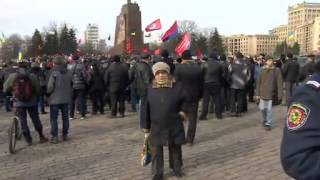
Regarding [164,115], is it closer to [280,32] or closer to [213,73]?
[213,73]

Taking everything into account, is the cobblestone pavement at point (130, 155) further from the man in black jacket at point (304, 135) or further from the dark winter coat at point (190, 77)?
the man in black jacket at point (304, 135)

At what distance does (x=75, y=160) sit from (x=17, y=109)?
2.07 m

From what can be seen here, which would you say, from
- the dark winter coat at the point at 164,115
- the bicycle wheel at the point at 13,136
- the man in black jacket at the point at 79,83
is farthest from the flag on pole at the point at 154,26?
the dark winter coat at the point at 164,115

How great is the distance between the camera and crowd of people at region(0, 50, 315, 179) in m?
6.76

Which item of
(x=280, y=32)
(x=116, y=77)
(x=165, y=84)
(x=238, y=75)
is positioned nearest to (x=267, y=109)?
(x=238, y=75)

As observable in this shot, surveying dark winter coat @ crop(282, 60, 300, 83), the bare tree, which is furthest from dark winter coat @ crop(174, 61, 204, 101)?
the bare tree

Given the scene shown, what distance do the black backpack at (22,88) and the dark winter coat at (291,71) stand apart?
10.4 meters

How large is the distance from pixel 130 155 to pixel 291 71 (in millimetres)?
10023

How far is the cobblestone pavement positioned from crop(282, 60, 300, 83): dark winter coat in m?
4.96

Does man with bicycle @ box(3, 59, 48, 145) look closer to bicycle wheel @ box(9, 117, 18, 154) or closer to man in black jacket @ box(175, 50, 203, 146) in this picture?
bicycle wheel @ box(9, 117, 18, 154)

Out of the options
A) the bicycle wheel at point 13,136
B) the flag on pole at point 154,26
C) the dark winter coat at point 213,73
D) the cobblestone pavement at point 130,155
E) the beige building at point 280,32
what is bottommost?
the cobblestone pavement at point 130,155

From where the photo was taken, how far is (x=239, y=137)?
10.3 metres

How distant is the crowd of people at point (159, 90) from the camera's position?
676 centimetres

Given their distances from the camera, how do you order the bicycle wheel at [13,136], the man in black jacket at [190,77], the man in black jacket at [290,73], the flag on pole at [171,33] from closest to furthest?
1. the bicycle wheel at [13,136]
2. the man in black jacket at [190,77]
3. the man in black jacket at [290,73]
4. the flag on pole at [171,33]
